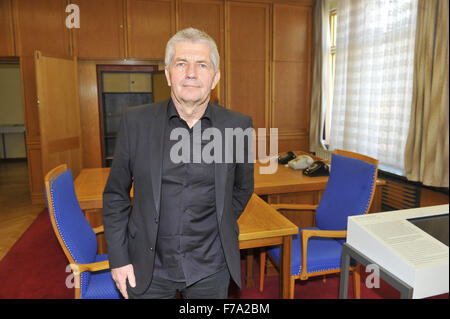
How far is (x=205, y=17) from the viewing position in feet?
16.3

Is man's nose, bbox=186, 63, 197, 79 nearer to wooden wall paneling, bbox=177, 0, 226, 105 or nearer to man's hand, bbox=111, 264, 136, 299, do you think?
man's hand, bbox=111, 264, 136, 299

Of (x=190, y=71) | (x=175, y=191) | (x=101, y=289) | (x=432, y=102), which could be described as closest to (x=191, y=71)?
(x=190, y=71)

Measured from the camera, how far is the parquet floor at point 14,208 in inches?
147

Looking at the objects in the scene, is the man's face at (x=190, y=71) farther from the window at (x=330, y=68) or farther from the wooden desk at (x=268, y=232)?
the window at (x=330, y=68)

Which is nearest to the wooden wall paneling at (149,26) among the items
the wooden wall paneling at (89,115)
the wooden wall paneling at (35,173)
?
the wooden wall paneling at (89,115)

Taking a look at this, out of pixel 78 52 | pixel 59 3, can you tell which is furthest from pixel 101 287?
pixel 59 3

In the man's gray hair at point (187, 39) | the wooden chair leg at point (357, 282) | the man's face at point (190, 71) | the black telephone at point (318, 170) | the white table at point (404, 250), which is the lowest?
the black telephone at point (318, 170)

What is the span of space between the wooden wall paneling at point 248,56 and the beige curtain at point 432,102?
2.96 meters

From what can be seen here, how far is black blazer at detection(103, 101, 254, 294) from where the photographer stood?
124cm

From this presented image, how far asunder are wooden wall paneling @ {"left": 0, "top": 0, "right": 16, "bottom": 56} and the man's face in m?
4.39

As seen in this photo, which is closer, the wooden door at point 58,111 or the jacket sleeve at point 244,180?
the jacket sleeve at point 244,180

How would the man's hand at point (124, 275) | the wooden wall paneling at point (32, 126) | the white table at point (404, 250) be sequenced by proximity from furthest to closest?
the wooden wall paneling at point (32, 126) < the man's hand at point (124, 275) < the white table at point (404, 250)

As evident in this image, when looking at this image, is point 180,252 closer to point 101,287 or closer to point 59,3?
point 101,287

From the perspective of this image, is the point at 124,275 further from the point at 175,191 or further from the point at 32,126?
the point at 32,126
